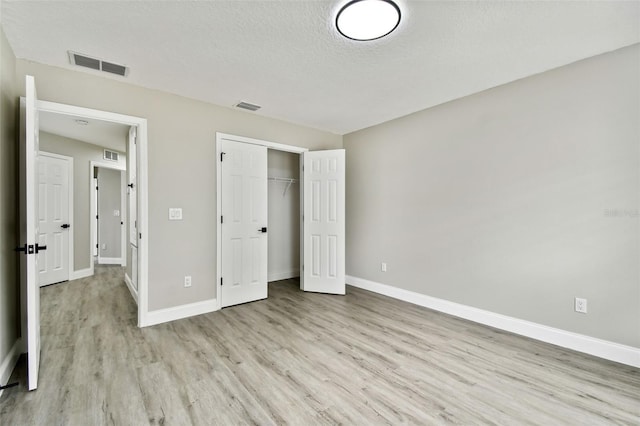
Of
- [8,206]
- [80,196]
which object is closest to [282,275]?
[8,206]

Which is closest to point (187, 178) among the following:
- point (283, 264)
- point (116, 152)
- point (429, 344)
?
point (283, 264)

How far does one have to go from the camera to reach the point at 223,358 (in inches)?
93.3

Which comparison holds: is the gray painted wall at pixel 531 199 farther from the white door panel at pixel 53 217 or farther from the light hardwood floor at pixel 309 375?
the white door panel at pixel 53 217

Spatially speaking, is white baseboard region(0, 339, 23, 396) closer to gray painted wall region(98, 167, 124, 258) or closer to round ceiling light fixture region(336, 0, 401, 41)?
round ceiling light fixture region(336, 0, 401, 41)

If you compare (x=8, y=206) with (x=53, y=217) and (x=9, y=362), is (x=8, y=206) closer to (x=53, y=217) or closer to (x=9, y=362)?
(x=9, y=362)

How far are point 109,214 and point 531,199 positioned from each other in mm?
8131

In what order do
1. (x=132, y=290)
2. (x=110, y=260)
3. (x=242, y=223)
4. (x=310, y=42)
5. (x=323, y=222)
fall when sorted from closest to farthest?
(x=310, y=42)
(x=242, y=223)
(x=132, y=290)
(x=323, y=222)
(x=110, y=260)

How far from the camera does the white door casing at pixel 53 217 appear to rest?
446cm

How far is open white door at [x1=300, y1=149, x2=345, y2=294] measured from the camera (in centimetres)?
419

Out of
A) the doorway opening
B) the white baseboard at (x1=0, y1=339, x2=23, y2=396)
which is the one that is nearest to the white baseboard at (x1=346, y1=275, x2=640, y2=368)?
the white baseboard at (x1=0, y1=339, x2=23, y2=396)

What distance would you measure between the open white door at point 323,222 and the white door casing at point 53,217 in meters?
4.18

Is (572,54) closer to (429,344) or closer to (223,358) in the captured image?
(429,344)

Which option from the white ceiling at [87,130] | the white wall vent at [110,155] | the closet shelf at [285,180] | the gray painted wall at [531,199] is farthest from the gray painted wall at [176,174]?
the white wall vent at [110,155]

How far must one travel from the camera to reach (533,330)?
108 inches
